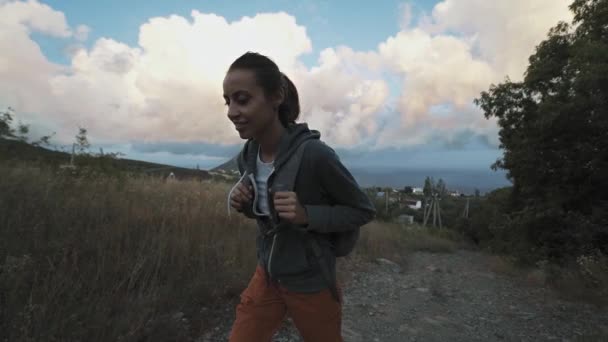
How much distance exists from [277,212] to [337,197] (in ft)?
0.89

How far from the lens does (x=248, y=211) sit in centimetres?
156

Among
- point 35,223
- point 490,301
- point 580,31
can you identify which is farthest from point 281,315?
point 580,31

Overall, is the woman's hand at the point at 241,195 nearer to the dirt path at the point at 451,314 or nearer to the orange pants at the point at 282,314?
the orange pants at the point at 282,314

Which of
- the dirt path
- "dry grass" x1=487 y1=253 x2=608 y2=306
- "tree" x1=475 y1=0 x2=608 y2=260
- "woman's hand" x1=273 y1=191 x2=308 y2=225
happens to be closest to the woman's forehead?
"woman's hand" x1=273 y1=191 x2=308 y2=225

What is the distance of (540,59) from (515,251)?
6172mm

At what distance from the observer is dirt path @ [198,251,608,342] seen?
378 cm

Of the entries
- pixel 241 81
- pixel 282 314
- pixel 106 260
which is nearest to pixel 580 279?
pixel 282 314

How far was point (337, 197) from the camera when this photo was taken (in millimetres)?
1436

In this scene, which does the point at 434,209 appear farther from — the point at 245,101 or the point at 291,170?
the point at 245,101

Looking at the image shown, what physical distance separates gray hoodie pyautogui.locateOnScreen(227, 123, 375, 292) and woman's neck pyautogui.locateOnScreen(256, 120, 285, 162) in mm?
67

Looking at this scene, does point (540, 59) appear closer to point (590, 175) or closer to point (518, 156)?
point (518, 156)

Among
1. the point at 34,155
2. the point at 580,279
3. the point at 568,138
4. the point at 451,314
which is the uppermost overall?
the point at 568,138

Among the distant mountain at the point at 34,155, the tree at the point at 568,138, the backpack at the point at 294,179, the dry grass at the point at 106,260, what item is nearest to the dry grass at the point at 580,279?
the tree at the point at 568,138

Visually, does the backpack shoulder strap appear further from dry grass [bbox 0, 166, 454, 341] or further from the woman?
dry grass [bbox 0, 166, 454, 341]
